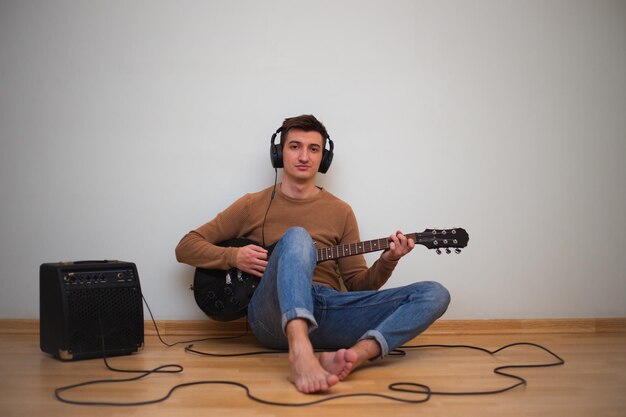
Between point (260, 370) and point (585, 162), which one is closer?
point (260, 370)

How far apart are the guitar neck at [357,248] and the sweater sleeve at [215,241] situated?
333 millimetres

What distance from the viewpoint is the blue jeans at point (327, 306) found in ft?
5.62

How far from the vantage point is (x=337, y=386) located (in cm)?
164

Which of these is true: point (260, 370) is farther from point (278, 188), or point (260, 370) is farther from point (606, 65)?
point (606, 65)

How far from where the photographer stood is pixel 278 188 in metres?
2.45

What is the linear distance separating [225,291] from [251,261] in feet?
0.61

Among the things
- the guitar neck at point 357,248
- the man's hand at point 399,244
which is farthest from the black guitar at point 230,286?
the man's hand at point 399,244

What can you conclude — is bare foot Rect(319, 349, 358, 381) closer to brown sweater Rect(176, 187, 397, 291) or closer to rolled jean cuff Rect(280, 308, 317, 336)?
rolled jean cuff Rect(280, 308, 317, 336)

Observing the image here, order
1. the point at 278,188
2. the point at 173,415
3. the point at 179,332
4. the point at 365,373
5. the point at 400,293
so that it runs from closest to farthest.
→ 1. the point at 173,415
2. the point at 365,373
3. the point at 400,293
4. the point at 278,188
5. the point at 179,332

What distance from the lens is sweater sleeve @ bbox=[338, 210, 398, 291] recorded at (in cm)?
214

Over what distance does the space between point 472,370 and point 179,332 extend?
1305 mm

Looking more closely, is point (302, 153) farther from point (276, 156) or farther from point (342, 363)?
point (342, 363)

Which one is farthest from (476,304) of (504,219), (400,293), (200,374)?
(200,374)

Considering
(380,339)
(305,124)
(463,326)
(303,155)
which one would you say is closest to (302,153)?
(303,155)
